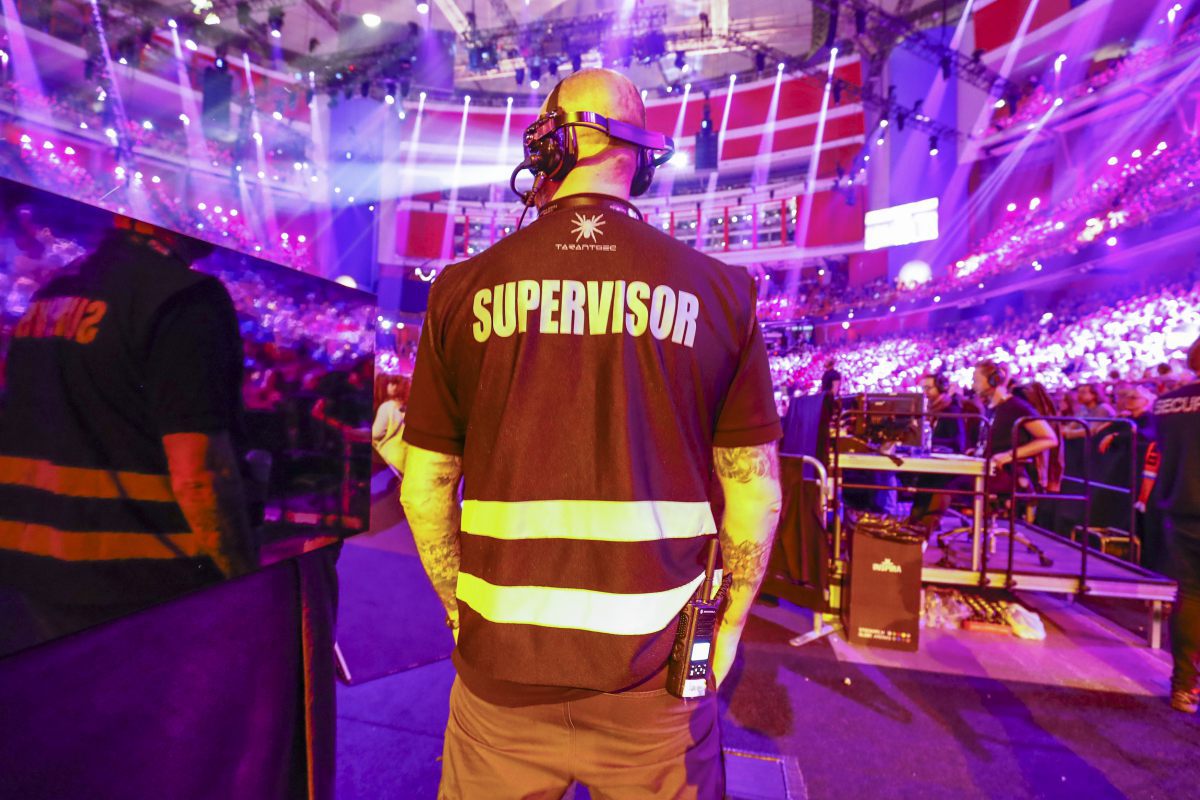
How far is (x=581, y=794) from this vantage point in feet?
7.68

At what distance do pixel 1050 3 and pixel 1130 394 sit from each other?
1552cm

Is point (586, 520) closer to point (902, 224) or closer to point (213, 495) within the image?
point (213, 495)

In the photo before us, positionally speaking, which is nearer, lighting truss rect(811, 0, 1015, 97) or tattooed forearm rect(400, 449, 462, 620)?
tattooed forearm rect(400, 449, 462, 620)

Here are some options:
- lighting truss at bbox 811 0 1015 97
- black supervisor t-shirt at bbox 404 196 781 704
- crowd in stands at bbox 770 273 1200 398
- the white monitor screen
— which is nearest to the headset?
black supervisor t-shirt at bbox 404 196 781 704

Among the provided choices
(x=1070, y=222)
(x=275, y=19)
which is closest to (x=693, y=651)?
(x=1070, y=222)

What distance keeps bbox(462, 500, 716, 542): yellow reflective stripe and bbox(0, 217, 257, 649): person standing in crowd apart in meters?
0.56

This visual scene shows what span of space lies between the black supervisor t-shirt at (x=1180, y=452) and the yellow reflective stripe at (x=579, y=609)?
12.9 ft

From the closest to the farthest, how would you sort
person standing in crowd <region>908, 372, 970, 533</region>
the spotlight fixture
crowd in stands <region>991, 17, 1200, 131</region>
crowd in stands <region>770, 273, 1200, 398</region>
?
person standing in crowd <region>908, 372, 970, 533</region> < crowd in stands <region>770, 273, 1200, 398</region> < crowd in stands <region>991, 17, 1200, 131</region> < the spotlight fixture

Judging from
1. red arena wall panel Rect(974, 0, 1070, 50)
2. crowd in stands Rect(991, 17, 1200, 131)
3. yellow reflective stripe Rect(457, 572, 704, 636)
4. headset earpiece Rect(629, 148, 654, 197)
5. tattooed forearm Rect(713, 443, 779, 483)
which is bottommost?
yellow reflective stripe Rect(457, 572, 704, 636)

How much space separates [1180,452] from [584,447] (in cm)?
414

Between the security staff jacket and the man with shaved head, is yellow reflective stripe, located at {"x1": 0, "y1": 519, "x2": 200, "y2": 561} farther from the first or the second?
the man with shaved head

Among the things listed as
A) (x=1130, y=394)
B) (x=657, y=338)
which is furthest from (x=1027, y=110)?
(x=657, y=338)

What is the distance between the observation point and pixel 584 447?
40.4 inches

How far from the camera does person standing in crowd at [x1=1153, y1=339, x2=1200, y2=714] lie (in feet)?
10.1
